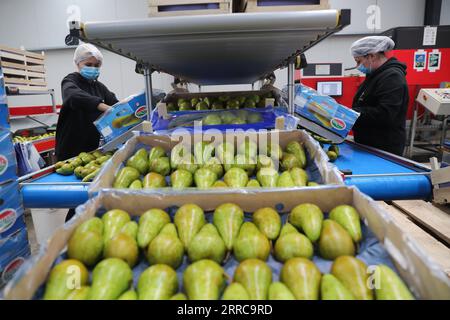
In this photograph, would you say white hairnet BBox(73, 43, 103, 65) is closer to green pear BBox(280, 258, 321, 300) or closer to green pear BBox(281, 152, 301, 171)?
green pear BBox(281, 152, 301, 171)

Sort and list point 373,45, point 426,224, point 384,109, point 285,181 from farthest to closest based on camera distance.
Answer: point 426,224, point 373,45, point 384,109, point 285,181

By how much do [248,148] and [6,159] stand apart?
1.38 m

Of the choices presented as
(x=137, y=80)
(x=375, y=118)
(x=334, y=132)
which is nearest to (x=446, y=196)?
(x=334, y=132)

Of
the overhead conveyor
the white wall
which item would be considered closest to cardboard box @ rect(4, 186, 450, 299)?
the overhead conveyor

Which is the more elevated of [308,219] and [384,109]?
[384,109]

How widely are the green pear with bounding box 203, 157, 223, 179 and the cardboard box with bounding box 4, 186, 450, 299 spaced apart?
289 millimetres

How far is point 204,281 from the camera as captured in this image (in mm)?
604

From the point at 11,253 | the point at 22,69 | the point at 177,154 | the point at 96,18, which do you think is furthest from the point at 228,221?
the point at 96,18

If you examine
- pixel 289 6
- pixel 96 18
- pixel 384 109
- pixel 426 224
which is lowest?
pixel 426 224

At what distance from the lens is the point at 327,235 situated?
73 cm

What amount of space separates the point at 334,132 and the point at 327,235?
51.2 inches

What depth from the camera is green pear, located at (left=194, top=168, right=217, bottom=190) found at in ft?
3.50

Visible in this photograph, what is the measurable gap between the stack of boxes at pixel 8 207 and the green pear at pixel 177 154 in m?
0.96

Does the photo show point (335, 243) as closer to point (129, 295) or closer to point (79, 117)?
point (129, 295)
